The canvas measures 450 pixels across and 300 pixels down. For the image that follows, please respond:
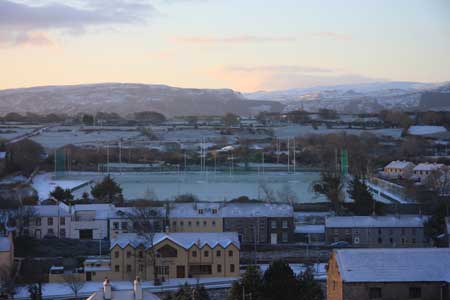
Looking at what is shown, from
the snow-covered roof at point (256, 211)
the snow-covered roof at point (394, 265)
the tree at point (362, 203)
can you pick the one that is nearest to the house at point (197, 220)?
the snow-covered roof at point (256, 211)

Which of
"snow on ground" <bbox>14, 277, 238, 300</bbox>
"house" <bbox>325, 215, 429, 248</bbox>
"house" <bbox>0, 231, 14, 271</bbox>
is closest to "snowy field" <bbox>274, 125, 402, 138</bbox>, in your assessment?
"house" <bbox>325, 215, 429, 248</bbox>

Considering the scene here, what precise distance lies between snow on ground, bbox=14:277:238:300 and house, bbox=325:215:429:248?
2.12 m

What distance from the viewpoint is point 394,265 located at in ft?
22.8

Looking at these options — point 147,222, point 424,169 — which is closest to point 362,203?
point 147,222

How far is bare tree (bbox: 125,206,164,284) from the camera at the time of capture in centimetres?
1022

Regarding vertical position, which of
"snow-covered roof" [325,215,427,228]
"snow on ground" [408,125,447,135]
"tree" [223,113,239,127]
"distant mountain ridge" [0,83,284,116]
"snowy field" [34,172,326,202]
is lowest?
"snowy field" [34,172,326,202]

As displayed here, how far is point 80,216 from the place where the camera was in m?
12.2

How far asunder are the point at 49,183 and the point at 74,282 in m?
9.92

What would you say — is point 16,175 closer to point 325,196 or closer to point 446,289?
point 325,196

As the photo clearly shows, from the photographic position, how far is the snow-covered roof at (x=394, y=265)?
6859mm

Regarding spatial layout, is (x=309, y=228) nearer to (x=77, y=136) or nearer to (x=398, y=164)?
(x=398, y=164)

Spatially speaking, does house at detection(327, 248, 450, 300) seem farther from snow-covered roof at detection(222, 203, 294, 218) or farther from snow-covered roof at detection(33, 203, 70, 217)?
snow-covered roof at detection(33, 203, 70, 217)

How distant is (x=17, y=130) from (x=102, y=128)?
11.1ft

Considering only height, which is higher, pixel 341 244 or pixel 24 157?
pixel 24 157
